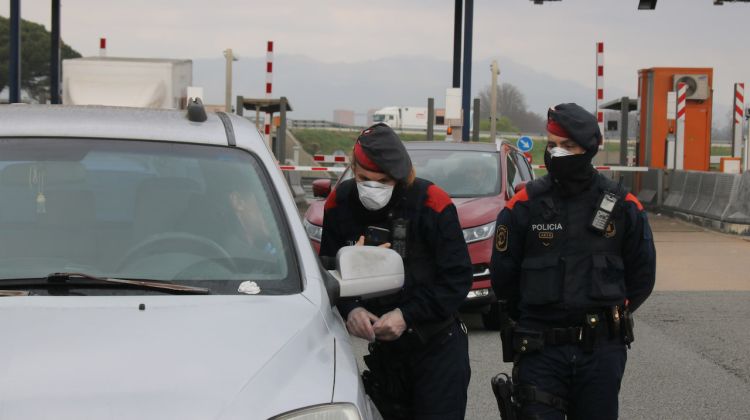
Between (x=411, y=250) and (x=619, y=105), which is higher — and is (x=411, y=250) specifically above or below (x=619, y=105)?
below

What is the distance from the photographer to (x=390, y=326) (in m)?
4.29

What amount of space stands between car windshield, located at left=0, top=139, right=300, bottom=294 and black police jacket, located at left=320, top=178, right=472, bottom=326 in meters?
0.54

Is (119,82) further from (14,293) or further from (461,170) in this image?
(14,293)

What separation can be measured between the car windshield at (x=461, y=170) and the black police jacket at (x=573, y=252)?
6.04 meters

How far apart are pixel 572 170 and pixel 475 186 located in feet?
21.1

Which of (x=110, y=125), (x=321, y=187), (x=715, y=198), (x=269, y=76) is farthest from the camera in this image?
(x=269, y=76)

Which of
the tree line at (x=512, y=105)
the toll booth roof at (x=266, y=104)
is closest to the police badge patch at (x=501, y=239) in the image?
the toll booth roof at (x=266, y=104)

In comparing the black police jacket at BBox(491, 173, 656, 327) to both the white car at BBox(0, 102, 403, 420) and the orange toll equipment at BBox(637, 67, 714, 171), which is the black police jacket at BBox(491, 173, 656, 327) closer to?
the white car at BBox(0, 102, 403, 420)

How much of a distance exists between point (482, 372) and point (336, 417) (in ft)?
17.0

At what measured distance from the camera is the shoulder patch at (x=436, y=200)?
4508mm

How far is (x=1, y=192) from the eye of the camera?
3965 millimetres

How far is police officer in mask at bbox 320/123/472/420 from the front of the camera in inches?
174

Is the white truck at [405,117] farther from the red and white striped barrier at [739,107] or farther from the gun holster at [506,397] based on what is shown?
the gun holster at [506,397]

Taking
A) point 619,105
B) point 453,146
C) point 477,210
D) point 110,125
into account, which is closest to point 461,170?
point 453,146
